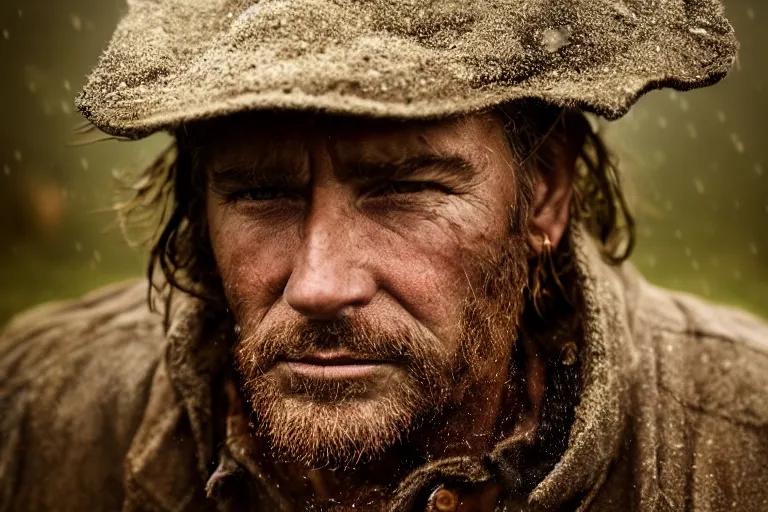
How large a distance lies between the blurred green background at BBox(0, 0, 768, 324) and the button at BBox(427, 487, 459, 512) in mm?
4856

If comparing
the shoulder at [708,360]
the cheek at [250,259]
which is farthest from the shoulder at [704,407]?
the cheek at [250,259]

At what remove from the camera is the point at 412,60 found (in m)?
1.69

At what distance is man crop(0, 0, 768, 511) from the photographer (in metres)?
1.77

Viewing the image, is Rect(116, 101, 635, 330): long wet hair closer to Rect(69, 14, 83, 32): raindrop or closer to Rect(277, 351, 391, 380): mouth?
Rect(277, 351, 391, 380): mouth

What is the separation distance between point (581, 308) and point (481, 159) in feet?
1.84

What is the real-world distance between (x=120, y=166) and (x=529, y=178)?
5.03 meters

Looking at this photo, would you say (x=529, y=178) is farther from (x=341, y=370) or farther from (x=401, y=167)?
(x=341, y=370)

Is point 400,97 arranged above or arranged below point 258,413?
above

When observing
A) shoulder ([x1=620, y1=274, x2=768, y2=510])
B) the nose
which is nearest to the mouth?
the nose

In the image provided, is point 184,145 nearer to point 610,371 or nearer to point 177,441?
point 177,441

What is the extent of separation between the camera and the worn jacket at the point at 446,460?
2.07 m

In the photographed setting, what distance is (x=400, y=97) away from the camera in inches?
64.4

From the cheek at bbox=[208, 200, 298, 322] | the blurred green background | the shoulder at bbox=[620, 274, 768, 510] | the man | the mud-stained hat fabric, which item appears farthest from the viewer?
the blurred green background

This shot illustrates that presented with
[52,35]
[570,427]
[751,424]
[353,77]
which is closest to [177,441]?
[570,427]
